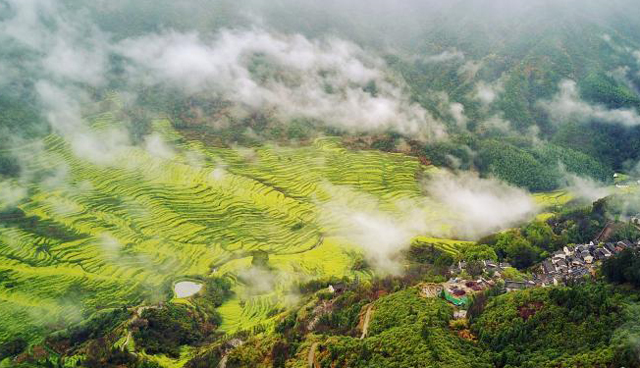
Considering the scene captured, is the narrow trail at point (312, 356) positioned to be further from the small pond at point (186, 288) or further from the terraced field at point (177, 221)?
the small pond at point (186, 288)

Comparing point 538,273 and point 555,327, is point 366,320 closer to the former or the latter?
point 555,327

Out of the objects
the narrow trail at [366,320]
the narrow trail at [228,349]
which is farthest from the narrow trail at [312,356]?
the narrow trail at [228,349]

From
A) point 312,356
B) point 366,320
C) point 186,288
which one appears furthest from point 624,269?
→ point 186,288

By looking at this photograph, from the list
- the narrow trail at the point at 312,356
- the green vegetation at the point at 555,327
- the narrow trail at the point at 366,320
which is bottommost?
the narrow trail at the point at 312,356

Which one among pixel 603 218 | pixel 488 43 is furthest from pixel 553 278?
pixel 488 43

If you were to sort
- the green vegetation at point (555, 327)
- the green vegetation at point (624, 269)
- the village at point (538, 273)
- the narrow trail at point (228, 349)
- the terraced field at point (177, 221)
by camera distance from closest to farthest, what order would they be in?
the green vegetation at point (555, 327), the green vegetation at point (624, 269), the narrow trail at point (228, 349), the village at point (538, 273), the terraced field at point (177, 221)
